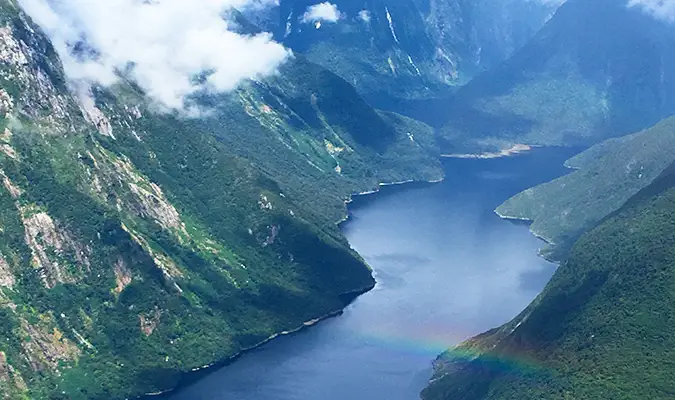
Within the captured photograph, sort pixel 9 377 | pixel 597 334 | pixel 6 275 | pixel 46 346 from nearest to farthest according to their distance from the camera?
pixel 597 334
pixel 9 377
pixel 46 346
pixel 6 275

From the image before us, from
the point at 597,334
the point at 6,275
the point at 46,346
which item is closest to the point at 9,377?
the point at 46,346

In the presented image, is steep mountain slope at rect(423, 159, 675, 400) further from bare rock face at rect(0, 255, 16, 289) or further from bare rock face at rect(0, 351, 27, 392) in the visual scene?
bare rock face at rect(0, 255, 16, 289)

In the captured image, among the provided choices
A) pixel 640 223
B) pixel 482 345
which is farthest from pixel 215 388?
pixel 640 223

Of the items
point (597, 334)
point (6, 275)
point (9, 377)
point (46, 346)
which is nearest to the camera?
point (597, 334)

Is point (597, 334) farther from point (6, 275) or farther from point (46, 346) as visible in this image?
point (6, 275)

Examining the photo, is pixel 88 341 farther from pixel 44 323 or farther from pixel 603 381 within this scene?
pixel 603 381

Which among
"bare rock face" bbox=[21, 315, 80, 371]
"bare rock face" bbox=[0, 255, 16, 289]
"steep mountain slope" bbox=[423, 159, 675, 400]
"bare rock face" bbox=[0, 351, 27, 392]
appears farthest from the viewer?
"bare rock face" bbox=[0, 255, 16, 289]

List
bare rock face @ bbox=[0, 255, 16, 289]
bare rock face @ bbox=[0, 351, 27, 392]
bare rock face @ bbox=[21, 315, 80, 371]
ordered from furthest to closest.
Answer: bare rock face @ bbox=[0, 255, 16, 289] < bare rock face @ bbox=[21, 315, 80, 371] < bare rock face @ bbox=[0, 351, 27, 392]

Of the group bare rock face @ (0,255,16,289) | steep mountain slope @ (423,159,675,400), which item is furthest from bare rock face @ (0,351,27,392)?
steep mountain slope @ (423,159,675,400)
